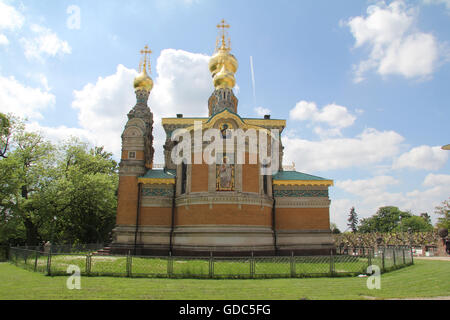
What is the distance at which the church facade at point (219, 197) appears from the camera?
18562 mm

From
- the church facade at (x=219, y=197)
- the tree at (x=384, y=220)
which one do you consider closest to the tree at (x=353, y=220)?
the tree at (x=384, y=220)

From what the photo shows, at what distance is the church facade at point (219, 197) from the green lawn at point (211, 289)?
8333mm

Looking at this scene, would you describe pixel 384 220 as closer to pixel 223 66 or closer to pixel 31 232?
pixel 223 66

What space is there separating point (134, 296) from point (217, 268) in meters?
5.01

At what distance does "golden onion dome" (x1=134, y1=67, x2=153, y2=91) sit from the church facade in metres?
3.14

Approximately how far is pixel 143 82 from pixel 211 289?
847 inches

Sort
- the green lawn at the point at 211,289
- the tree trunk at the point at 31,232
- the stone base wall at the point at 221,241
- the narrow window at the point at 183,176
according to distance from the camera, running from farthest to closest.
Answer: the tree trunk at the point at 31,232, the narrow window at the point at 183,176, the stone base wall at the point at 221,241, the green lawn at the point at 211,289

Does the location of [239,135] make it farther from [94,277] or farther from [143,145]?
[94,277]

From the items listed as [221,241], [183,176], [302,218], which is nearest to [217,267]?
[221,241]

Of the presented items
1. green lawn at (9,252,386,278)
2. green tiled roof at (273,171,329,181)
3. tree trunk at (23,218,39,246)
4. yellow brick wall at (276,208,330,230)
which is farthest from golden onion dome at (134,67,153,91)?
green lawn at (9,252,386,278)

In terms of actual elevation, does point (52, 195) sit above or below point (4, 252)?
above

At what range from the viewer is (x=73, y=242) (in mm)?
31281

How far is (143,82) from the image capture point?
2627cm

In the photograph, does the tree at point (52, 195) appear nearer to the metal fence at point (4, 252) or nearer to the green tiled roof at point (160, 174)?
the metal fence at point (4, 252)
